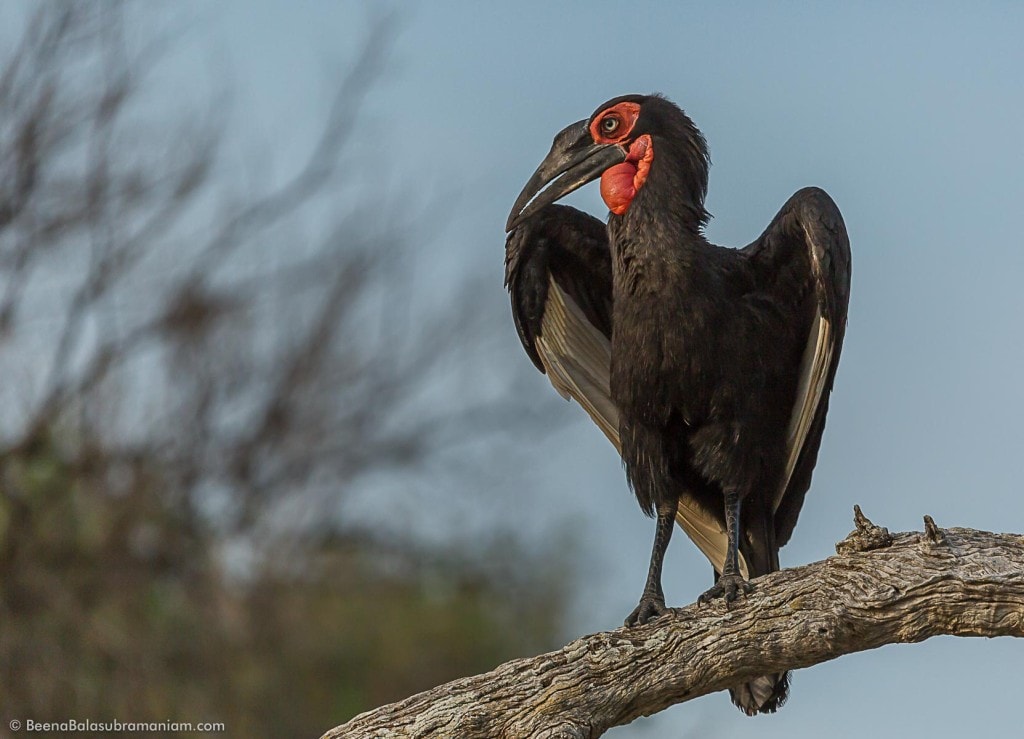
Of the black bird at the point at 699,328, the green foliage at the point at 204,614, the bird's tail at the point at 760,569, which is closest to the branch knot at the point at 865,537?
the black bird at the point at 699,328

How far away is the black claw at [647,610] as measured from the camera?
12.9ft

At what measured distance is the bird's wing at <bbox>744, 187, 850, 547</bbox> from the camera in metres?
4.12

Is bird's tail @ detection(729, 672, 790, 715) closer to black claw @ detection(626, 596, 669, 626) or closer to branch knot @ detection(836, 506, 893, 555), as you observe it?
black claw @ detection(626, 596, 669, 626)

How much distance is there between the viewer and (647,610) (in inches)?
158

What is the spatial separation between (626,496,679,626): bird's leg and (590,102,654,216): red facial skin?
102 centimetres

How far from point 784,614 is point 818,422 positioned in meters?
0.91

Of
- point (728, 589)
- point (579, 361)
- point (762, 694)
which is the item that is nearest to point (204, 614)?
point (579, 361)

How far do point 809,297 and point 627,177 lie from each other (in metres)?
0.74

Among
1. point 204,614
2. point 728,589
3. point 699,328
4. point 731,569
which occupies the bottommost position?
point 728,589

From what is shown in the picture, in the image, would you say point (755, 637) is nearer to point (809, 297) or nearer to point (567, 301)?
point (809, 297)

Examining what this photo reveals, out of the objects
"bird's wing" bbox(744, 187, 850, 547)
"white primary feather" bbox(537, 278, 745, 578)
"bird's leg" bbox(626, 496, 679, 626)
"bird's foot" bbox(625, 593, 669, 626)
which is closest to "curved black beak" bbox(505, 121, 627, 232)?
"white primary feather" bbox(537, 278, 745, 578)

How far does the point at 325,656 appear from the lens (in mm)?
17672

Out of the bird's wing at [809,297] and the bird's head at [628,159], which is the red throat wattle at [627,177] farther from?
the bird's wing at [809,297]

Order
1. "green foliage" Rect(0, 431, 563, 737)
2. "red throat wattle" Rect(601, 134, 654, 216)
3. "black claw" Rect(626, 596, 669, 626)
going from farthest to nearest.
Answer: "green foliage" Rect(0, 431, 563, 737) → "red throat wattle" Rect(601, 134, 654, 216) → "black claw" Rect(626, 596, 669, 626)
